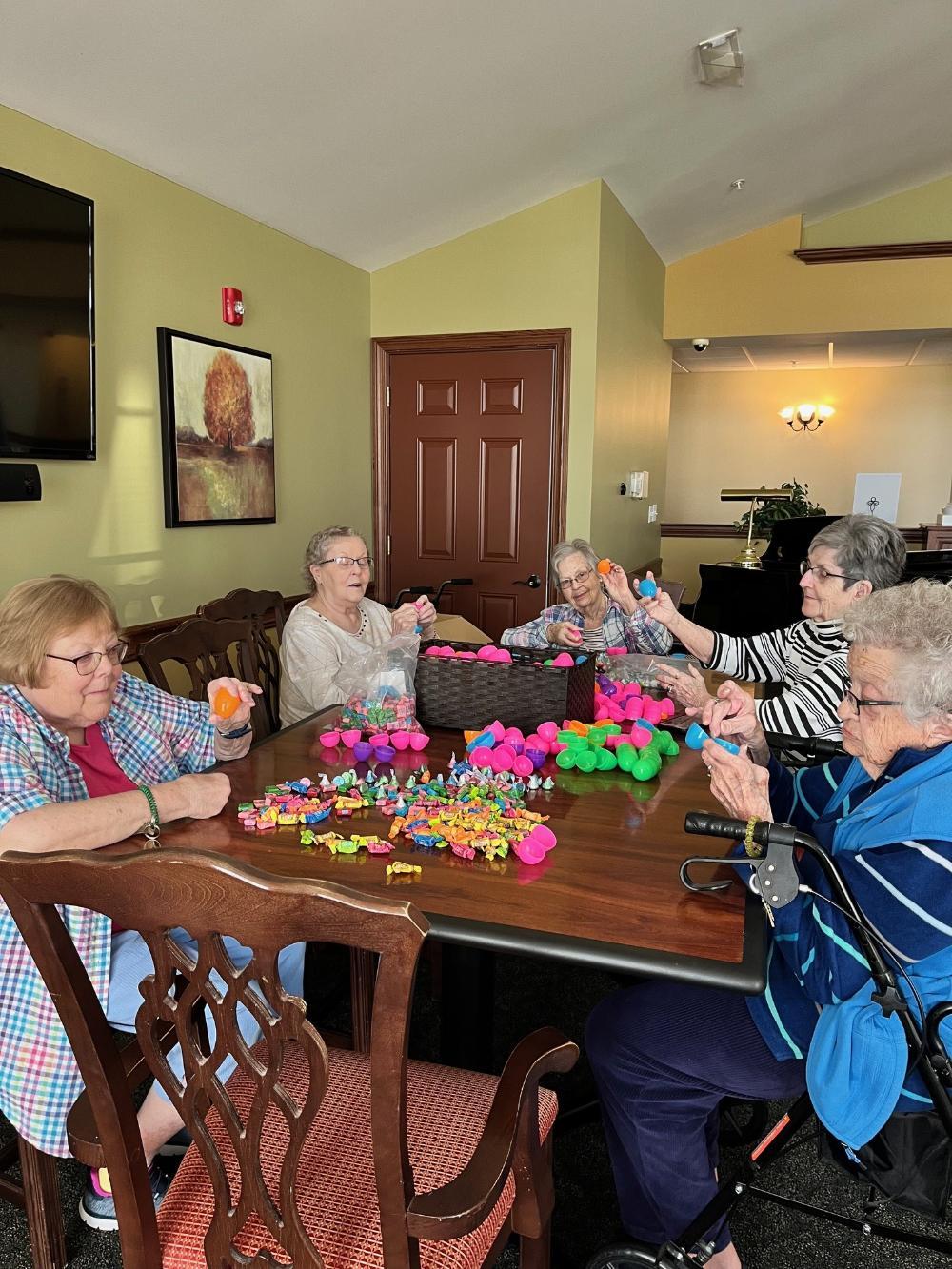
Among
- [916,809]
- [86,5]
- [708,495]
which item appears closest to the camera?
[916,809]

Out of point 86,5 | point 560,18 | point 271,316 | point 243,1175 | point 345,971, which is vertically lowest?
point 345,971

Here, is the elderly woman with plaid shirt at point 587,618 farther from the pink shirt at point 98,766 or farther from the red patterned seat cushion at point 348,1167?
the red patterned seat cushion at point 348,1167

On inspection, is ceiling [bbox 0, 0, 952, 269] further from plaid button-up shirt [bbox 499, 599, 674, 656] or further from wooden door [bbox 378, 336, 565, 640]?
plaid button-up shirt [bbox 499, 599, 674, 656]

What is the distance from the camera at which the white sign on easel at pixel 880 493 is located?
8.55 metres

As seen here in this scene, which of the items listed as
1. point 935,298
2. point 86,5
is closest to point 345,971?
point 86,5

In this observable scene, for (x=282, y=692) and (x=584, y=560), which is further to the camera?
(x=584, y=560)

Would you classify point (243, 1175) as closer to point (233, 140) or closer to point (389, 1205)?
point (389, 1205)

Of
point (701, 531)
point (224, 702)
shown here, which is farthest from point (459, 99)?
point (701, 531)

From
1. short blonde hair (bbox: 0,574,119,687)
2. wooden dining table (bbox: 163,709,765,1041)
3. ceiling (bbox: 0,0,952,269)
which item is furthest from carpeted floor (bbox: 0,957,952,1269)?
ceiling (bbox: 0,0,952,269)

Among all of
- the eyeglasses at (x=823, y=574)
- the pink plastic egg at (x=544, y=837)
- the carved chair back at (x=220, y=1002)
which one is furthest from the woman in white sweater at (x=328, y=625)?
the carved chair back at (x=220, y=1002)

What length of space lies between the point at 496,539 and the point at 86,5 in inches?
119

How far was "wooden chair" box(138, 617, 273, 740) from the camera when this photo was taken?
219cm

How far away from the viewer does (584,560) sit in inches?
127

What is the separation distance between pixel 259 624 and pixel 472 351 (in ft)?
7.93
